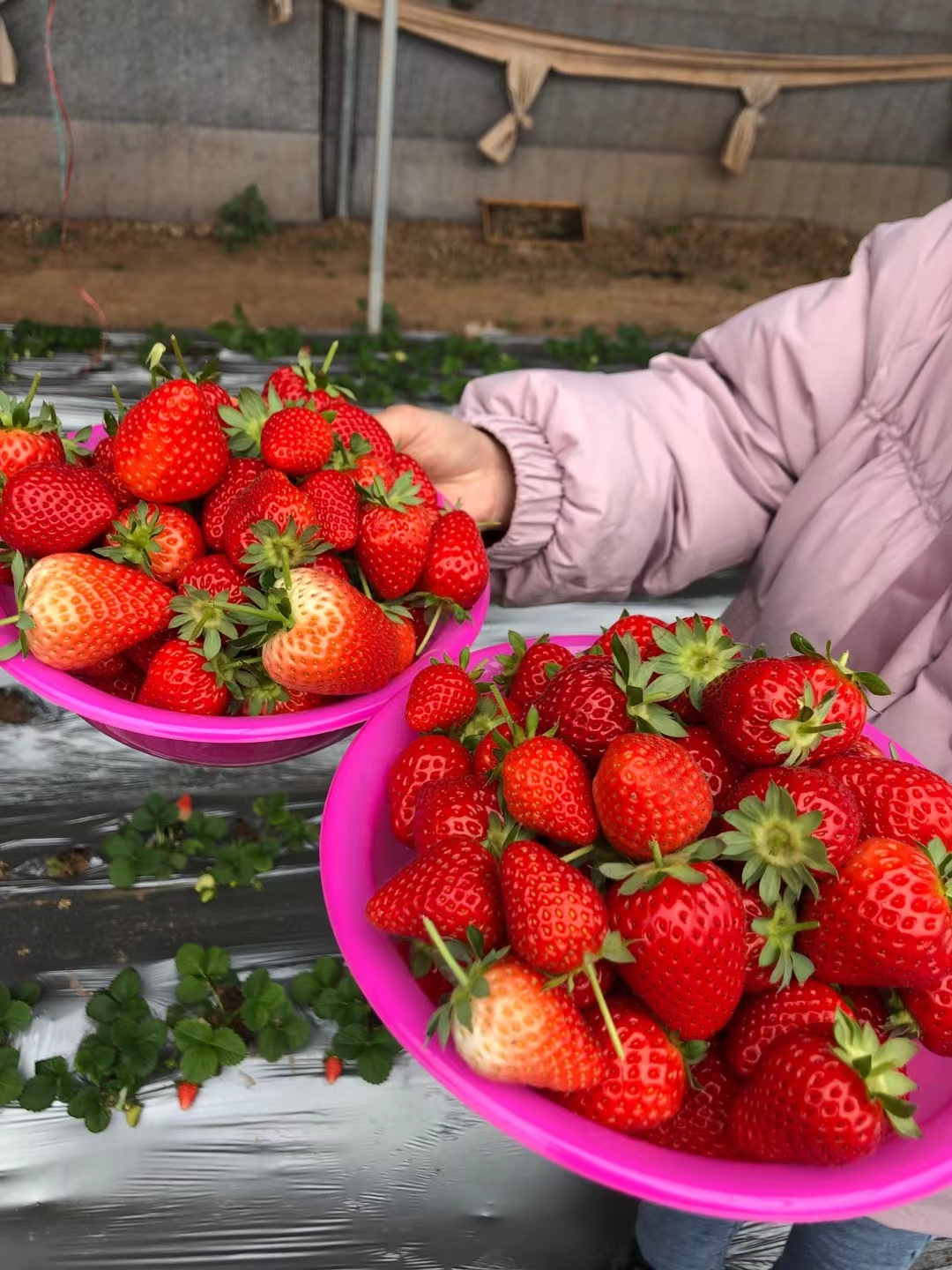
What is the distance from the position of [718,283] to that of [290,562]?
415 centimetres

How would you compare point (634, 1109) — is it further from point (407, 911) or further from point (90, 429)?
point (90, 429)

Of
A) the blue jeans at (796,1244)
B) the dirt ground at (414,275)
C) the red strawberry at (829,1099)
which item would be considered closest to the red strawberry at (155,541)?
the red strawberry at (829,1099)

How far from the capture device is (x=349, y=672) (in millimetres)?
808

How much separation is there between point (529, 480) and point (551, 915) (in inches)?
23.7

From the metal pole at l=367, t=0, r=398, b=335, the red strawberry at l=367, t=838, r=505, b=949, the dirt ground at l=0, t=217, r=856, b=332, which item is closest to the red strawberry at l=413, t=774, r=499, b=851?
the red strawberry at l=367, t=838, r=505, b=949

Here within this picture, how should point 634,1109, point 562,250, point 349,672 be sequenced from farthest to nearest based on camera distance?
point 562,250 < point 349,672 < point 634,1109

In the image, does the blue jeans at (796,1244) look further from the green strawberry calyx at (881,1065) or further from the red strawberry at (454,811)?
the red strawberry at (454,811)

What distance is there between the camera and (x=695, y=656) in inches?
28.7

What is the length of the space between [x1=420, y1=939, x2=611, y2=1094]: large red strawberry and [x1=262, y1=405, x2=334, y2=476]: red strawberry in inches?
19.3

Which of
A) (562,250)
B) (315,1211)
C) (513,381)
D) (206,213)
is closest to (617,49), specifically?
(562,250)

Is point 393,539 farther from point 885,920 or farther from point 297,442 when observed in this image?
point 885,920

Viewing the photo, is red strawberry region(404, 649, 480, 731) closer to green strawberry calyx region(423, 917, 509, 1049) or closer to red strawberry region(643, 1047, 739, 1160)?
green strawberry calyx region(423, 917, 509, 1049)

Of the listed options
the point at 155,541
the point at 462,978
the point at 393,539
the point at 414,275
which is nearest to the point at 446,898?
the point at 462,978

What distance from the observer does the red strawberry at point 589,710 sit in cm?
68
